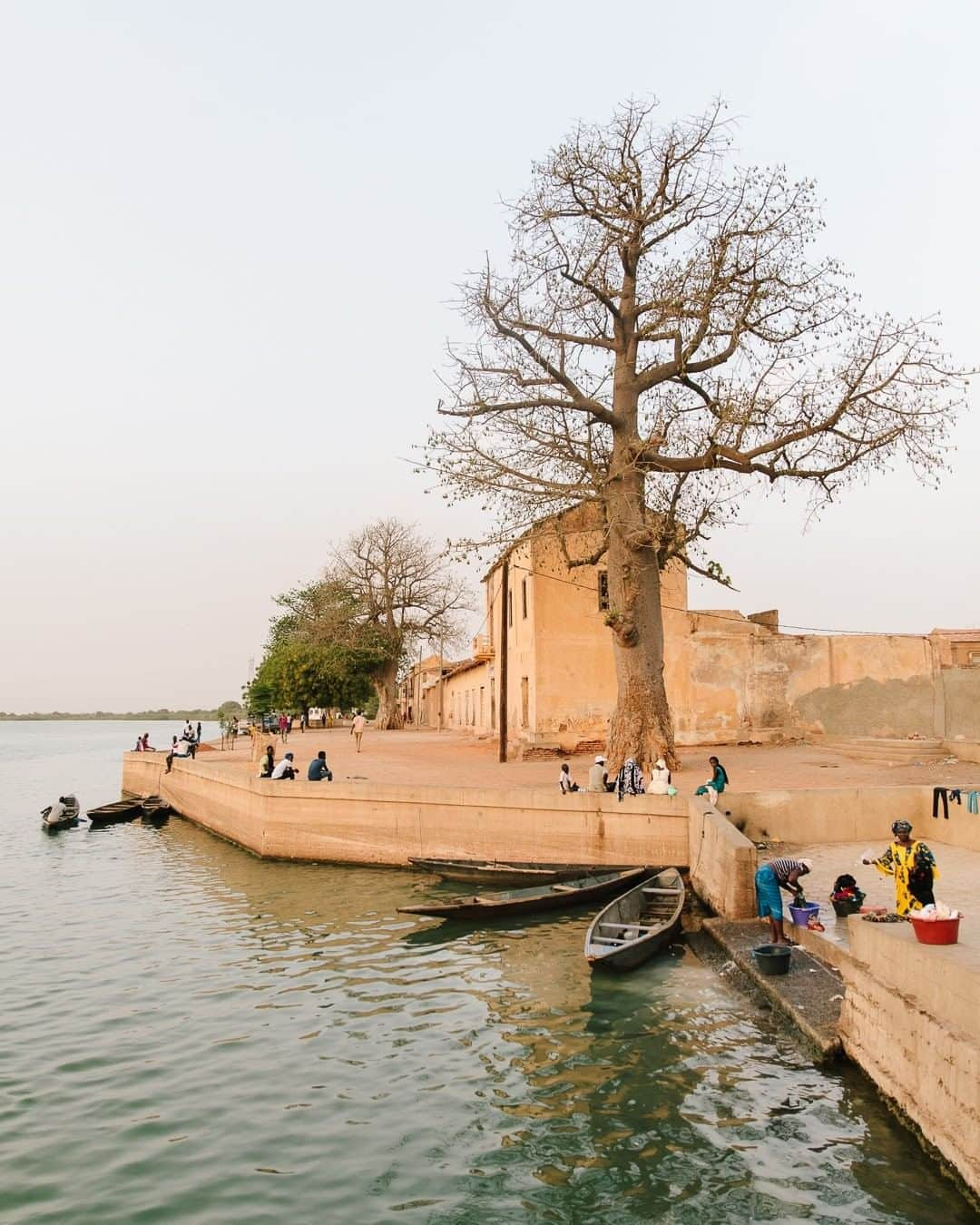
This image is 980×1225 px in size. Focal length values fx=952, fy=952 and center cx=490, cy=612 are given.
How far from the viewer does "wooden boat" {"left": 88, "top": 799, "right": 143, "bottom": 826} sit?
3203 centimetres

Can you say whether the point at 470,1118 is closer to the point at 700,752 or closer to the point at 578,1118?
the point at 578,1118

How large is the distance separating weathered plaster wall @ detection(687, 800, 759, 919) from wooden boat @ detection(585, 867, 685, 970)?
1.83ft

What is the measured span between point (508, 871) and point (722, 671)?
1565 cm

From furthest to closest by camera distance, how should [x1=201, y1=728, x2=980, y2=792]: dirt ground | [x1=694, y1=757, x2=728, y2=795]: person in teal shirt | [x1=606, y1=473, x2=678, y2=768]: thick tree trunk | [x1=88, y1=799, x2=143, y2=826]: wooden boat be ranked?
[x1=88, y1=799, x2=143, y2=826]: wooden boat
[x1=606, y1=473, x2=678, y2=768]: thick tree trunk
[x1=201, y1=728, x2=980, y2=792]: dirt ground
[x1=694, y1=757, x2=728, y2=795]: person in teal shirt

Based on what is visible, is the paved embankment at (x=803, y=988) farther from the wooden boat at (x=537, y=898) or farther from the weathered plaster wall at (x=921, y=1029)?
the wooden boat at (x=537, y=898)

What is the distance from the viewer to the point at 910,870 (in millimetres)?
10141

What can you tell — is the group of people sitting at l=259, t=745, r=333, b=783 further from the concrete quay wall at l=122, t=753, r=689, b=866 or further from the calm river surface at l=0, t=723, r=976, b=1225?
the calm river surface at l=0, t=723, r=976, b=1225

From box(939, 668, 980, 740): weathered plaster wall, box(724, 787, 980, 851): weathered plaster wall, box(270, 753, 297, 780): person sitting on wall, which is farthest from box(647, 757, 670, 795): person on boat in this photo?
box(939, 668, 980, 740): weathered plaster wall

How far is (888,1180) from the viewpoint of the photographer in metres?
6.91

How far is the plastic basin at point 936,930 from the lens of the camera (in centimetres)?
734

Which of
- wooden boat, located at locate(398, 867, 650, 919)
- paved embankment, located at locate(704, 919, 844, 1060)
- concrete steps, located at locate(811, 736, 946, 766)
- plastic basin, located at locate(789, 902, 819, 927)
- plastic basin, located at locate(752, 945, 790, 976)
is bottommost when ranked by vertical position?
wooden boat, located at locate(398, 867, 650, 919)

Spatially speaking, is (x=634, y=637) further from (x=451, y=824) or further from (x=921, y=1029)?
(x=921, y=1029)

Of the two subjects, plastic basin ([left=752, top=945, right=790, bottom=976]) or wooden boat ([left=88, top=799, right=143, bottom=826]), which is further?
wooden boat ([left=88, top=799, right=143, bottom=826])

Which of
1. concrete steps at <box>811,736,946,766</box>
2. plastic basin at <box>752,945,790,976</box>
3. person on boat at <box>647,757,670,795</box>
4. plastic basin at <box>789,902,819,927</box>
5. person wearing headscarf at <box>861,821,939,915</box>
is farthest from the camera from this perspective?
concrete steps at <box>811,736,946,766</box>
